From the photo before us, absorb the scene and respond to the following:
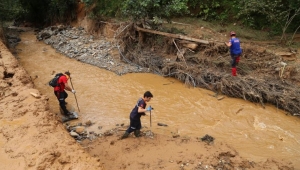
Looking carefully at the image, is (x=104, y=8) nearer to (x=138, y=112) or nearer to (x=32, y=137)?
(x=138, y=112)

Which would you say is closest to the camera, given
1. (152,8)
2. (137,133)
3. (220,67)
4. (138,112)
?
(138,112)

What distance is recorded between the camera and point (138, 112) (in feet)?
21.0

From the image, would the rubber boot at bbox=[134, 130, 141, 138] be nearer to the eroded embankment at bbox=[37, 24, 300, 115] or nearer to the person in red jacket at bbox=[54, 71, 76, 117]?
the person in red jacket at bbox=[54, 71, 76, 117]

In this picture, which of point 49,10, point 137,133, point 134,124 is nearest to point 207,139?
point 137,133

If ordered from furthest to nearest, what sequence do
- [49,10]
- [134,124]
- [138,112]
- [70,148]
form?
[49,10] → [134,124] → [138,112] → [70,148]

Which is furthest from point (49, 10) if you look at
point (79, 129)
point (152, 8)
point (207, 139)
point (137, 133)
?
point (207, 139)

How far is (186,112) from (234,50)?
3.01 m

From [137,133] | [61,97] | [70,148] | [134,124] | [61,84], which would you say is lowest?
[137,133]

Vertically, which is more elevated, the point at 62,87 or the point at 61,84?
the point at 61,84

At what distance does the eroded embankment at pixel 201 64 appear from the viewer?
8953mm

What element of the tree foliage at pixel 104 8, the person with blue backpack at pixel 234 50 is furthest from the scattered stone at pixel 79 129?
the tree foliage at pixel 104 8

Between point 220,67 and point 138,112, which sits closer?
point 138,112

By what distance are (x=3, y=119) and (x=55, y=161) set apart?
7.33 feet

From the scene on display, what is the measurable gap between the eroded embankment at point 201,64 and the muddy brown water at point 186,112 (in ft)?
1.22
